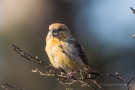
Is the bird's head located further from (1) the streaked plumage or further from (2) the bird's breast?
(2) the bird's breast

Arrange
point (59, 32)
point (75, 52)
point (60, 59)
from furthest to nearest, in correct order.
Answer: point (59, 32) → point (75, 52) → point (60, 59)

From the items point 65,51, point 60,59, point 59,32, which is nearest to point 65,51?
point 65,51

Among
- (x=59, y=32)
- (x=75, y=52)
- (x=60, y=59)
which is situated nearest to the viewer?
(x=60, y=59)

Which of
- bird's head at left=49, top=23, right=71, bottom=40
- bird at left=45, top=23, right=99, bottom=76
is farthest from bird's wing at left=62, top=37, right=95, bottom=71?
bird's head at left=49, top=23, right=71, bottom=40

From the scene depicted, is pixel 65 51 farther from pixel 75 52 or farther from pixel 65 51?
pixel 75 52

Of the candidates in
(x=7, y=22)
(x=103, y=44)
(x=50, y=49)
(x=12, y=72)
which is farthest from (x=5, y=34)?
(x=50, y=49)

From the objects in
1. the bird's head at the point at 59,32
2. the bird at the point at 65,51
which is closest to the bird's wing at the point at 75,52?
the bird at the point at 65,51

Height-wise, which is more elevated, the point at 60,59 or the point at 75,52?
the point at 75,52

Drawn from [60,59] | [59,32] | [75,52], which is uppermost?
[59,32]

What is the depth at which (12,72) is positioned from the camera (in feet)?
42.1

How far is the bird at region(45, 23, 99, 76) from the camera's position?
6312 millimetres

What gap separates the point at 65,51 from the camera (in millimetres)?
6402

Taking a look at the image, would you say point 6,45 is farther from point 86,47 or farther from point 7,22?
point 86,47

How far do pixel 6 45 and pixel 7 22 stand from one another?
0.93 metres
